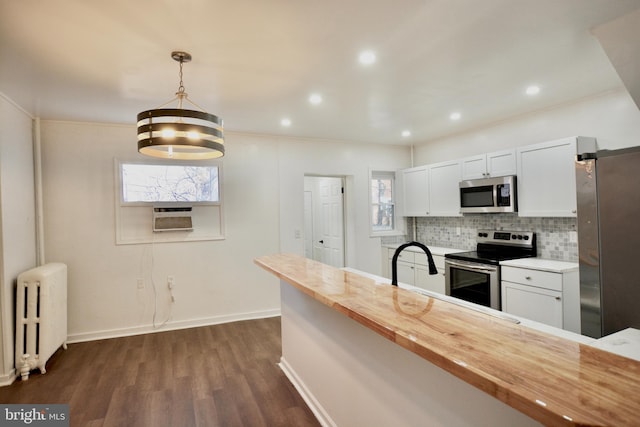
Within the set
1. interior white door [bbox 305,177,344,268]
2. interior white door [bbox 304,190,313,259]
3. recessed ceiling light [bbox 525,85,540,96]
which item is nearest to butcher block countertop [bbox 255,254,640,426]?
recessed ceiling light [bbox 525,85,540,96]

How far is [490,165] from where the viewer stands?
400cm

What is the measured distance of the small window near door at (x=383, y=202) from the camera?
18.0 ft

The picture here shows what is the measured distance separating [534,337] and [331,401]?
1502 mm

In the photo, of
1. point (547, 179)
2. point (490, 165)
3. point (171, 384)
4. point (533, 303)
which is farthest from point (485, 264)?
point (171, 384)

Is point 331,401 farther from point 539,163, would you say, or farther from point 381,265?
point 381,265

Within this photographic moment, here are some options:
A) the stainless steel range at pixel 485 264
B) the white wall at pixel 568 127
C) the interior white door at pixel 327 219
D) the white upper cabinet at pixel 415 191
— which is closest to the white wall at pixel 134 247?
the interior white door at pixel 327 219

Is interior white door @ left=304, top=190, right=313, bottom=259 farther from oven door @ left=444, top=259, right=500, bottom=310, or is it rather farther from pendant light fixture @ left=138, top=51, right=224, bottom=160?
pendant light fixture @ left=138, top=51, right=224, bottom=160

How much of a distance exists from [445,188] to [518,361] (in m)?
4.02

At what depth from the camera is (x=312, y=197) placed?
6.36 meters

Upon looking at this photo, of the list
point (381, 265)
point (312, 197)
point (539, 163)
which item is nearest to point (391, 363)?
point (539, 163)

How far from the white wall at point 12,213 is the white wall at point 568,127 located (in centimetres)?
512

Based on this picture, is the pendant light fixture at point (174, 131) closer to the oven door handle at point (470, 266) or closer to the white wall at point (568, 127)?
the oven door handle at point (470, 266)

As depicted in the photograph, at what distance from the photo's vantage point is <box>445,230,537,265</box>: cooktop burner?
3777 millimetres

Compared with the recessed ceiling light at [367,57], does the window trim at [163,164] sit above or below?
below
